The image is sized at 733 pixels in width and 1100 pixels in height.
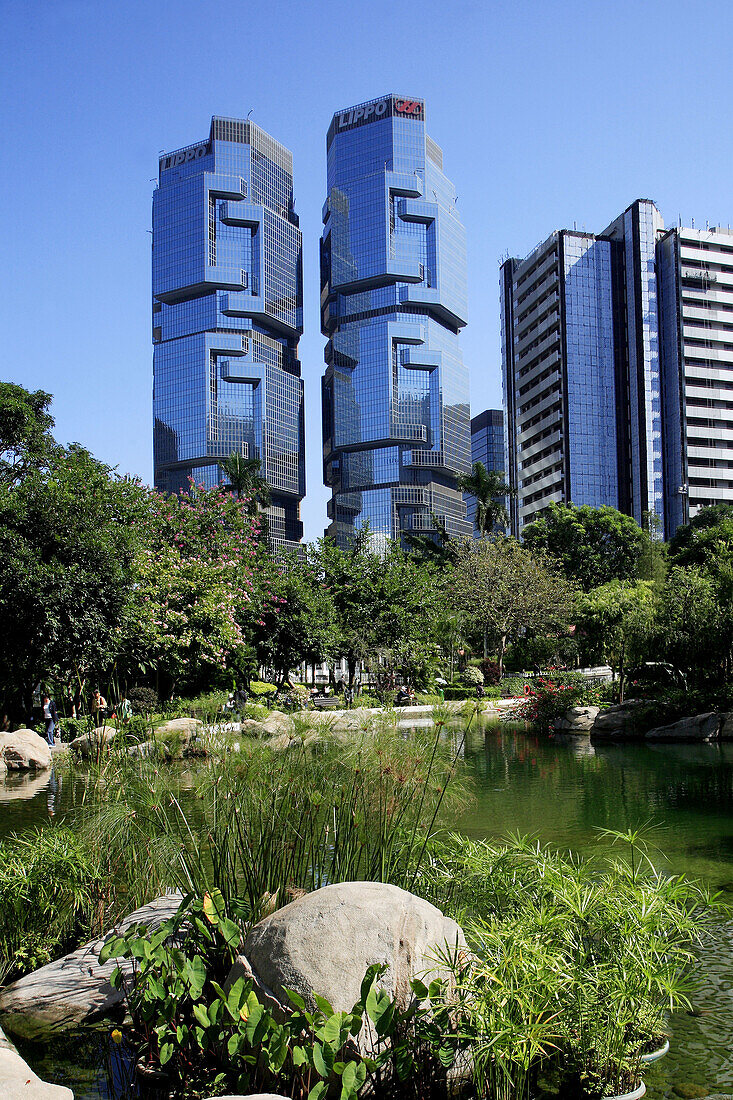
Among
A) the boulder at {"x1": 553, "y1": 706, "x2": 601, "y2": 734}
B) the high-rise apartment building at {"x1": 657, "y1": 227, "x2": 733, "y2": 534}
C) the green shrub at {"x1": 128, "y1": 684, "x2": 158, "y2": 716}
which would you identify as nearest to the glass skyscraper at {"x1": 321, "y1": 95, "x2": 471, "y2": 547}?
the high-rise apartment building at {"x1": 657, "y1": 227, "x2": 733, "y2": 534}

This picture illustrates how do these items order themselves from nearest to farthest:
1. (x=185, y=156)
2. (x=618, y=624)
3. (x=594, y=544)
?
(x=618, y=624)
(x=594, y=544)
(x=185, y=156)

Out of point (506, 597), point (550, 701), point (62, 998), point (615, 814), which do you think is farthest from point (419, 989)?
point (506, 597)

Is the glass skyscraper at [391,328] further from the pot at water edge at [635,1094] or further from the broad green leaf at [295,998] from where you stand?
the broad green leaf at [295,998]

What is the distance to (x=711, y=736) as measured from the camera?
17.9m

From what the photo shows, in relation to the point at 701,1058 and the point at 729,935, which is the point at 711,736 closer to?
the point at 729,935

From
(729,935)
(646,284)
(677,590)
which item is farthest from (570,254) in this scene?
(729,935)

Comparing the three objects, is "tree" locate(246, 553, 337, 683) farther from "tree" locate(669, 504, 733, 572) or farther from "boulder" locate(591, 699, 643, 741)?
"tree" locate(669, 504, 733, 572)

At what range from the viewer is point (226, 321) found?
4564 inches

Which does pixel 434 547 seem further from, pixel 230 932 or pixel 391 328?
pixel 391 328

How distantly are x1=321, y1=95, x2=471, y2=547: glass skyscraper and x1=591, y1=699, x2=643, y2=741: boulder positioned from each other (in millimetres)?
92109

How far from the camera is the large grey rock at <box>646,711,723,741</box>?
17938 mm

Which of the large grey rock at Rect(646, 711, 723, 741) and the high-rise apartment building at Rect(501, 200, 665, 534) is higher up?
the high-rise apartment building at Rect(501, 200, 665, 534)

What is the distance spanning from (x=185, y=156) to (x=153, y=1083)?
455ft

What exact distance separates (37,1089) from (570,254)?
83.7 metres
